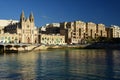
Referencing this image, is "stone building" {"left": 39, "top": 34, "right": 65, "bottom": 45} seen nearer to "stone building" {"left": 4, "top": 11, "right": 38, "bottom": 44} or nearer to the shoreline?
"stone building" {"left": 4, "top": 11, "right": 38, "bottom": 44}

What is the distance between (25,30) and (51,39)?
65.8 feet

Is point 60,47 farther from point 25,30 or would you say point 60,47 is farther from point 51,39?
point 51,39

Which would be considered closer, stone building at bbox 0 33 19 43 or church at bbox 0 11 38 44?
stone building at bbox 0 33 19 43

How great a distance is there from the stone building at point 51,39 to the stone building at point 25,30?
381cm

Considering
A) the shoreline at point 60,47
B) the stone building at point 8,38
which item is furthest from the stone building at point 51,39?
the stone building at point 8,38

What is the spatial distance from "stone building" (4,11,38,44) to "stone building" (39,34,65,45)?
3810mm

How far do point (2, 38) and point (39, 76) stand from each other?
4393 inches

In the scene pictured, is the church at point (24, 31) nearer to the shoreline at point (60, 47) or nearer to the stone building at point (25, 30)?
the stone building at point (25, 30)

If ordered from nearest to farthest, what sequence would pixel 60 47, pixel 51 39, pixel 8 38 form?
pixel 8 38, pixel 60 47, pixel 51 39

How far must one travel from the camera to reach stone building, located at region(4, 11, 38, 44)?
16250 centimetres

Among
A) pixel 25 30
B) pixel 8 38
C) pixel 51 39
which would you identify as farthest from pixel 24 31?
pixel 51 39

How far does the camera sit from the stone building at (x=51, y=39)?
568 feet

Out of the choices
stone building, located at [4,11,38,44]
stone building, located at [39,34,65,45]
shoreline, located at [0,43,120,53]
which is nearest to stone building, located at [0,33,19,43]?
stone building, located at [4,11,38,44]

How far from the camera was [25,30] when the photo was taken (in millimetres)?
165375
